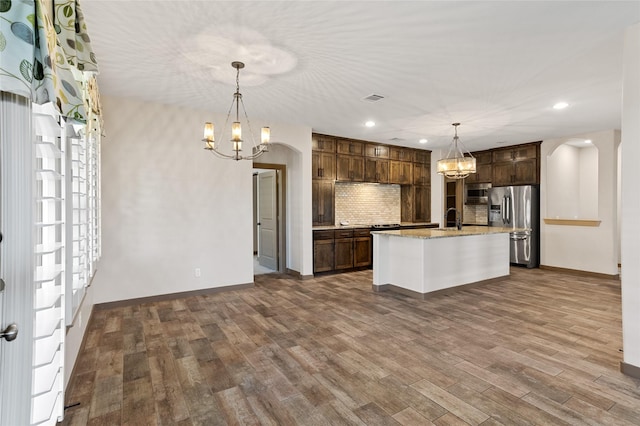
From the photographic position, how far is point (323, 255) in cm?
646

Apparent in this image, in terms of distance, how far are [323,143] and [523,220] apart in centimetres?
477

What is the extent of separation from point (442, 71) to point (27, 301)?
384 cm

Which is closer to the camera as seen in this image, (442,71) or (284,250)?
(442,71)

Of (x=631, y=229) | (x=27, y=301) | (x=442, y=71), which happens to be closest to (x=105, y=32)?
(x=27, y=301)

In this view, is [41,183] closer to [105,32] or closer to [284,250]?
[105,32]

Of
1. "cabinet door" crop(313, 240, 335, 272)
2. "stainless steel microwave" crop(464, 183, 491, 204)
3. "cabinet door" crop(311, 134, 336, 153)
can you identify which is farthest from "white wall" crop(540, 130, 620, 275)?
"cabinet door" crop(313, 240, 335, 272)

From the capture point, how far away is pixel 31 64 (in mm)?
1105

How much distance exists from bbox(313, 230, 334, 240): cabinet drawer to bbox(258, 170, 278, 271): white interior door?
3.36 feet

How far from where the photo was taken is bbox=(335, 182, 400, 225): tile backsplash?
24.7 ft

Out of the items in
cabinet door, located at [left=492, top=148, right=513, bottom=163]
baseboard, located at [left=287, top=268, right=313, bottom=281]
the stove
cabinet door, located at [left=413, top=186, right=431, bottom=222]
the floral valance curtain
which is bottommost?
baseboard, located at [left=287, top=268, right=313, bottom=281]

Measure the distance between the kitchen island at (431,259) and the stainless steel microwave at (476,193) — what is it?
106 inches

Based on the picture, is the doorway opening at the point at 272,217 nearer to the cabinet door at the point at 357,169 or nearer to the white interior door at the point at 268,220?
the white interior door at the point at 268,220

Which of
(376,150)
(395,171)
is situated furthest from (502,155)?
(376,150)

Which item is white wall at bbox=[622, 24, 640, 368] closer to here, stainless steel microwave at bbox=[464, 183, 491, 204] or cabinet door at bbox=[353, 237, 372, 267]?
cabinet door at bbox=[353, 237, 372, 267]
